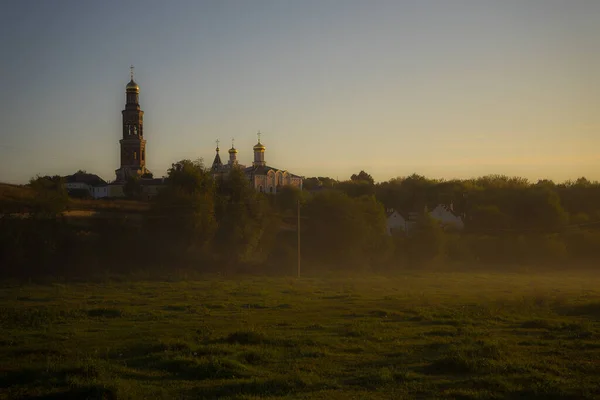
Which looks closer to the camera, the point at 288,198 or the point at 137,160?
the point at 288,198

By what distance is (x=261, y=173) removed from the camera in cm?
8831

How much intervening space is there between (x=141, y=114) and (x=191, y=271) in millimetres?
49289

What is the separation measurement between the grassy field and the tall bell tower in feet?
185

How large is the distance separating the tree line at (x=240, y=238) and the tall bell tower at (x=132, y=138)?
34.2 metres

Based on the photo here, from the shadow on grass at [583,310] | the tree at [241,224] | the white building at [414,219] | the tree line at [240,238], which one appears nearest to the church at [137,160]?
the white building at [414,219]

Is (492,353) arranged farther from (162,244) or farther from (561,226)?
(561,226)

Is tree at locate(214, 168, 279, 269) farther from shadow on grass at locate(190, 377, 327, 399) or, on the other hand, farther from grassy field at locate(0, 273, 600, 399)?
shadow on grass at locate(190, 377, 327, 399)

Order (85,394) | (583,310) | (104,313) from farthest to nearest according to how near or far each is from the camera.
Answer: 1. (583,310)
2. (104,313)
3. (85,394)

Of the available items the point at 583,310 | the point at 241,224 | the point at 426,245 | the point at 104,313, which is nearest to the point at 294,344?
the point at 104,313

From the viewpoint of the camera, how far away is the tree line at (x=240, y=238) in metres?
42.2

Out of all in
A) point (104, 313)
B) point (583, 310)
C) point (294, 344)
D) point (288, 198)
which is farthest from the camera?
point (288, 198)

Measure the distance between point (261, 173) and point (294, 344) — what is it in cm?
7097

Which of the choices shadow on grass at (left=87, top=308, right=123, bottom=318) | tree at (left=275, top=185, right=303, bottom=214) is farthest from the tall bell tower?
shadow on grass at (left=87, top=308, right=123, bottom=318)

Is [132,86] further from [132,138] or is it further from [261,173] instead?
[261,173]
